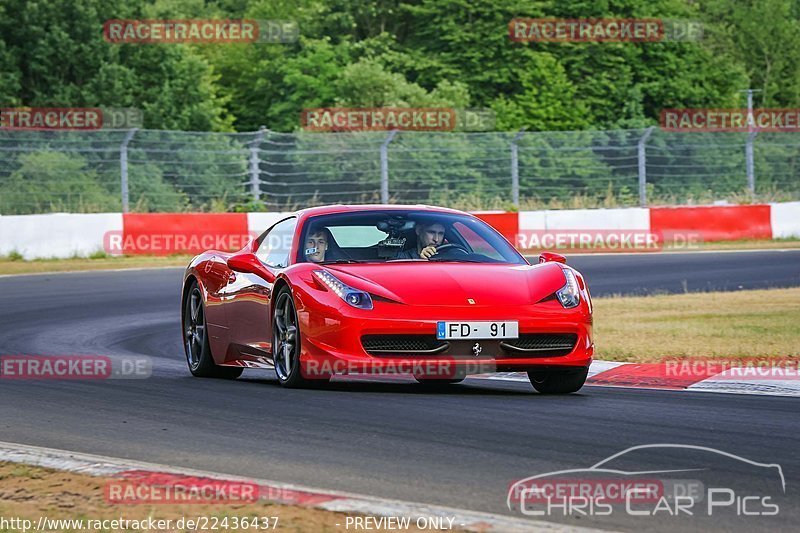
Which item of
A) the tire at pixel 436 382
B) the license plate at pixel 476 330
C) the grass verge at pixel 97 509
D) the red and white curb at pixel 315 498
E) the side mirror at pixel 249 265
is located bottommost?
the tire at pixel 436 382

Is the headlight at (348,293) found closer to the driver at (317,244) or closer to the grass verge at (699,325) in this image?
the driver at (317,244)

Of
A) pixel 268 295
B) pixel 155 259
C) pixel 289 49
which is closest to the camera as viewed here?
pixel 268 295

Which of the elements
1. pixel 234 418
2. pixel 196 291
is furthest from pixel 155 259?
pixel 234 418

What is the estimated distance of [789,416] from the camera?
7.66 m

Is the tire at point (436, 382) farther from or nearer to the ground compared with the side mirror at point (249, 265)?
nearer to the ground

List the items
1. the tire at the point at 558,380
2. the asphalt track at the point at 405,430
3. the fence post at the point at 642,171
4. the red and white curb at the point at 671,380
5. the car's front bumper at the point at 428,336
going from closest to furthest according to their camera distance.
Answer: the asphalt track at the point at 405,430
the car's front bumper at the point at 428,336
the tire at the point at 558,380
the red and white curb at the point at 671,380
the fence post at the point at 642,171

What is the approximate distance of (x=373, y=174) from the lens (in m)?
30.0

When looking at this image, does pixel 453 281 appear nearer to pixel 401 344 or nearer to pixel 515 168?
pixel 401 344

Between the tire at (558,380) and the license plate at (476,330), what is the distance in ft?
1.80

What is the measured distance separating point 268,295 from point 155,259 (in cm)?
1761

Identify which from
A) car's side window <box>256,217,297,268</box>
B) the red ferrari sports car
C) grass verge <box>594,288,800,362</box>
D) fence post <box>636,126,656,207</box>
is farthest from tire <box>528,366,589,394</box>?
fence post <box>636,126,656,207</box>

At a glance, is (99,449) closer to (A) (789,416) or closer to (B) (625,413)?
(B) (625,413)

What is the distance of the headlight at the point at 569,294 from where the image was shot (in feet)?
29.1

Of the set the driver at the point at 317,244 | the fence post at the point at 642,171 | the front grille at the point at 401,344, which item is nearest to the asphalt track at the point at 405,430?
the front grille at the point at 401,344
